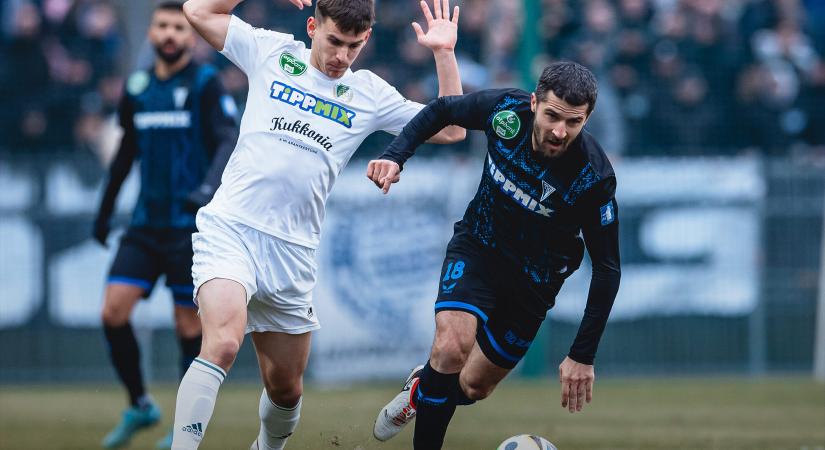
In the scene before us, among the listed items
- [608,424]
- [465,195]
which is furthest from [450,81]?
[465,195]

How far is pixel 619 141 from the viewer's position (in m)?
15.2

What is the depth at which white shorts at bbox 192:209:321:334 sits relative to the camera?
6594 millimetres

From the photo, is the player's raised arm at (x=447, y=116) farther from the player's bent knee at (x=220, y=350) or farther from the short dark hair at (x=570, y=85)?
the player's bent knee at (x=220, y=350)

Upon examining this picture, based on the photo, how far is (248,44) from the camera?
277 inches

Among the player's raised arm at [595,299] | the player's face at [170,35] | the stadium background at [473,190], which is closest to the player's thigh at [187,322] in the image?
the player's face at [170,35]

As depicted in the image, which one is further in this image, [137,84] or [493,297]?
[137,84]

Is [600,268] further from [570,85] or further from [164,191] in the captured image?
[164,191]

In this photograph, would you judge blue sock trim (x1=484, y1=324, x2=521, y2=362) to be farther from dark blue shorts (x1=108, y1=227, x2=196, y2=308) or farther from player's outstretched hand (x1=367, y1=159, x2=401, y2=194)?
dark blue shorts (x1=108, y1=227, x2=196, y2=308)

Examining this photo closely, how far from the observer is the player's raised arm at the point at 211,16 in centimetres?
700

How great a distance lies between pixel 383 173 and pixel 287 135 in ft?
2.08

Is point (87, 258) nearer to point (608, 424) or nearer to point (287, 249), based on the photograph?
point (608, 424)

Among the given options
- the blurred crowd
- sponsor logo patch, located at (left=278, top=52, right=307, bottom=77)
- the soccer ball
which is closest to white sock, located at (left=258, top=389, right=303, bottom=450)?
the soccer ball

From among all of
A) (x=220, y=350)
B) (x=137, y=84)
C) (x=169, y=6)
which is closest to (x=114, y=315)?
(x=137, y=84)

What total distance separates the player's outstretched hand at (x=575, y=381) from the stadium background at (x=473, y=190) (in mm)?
7687
